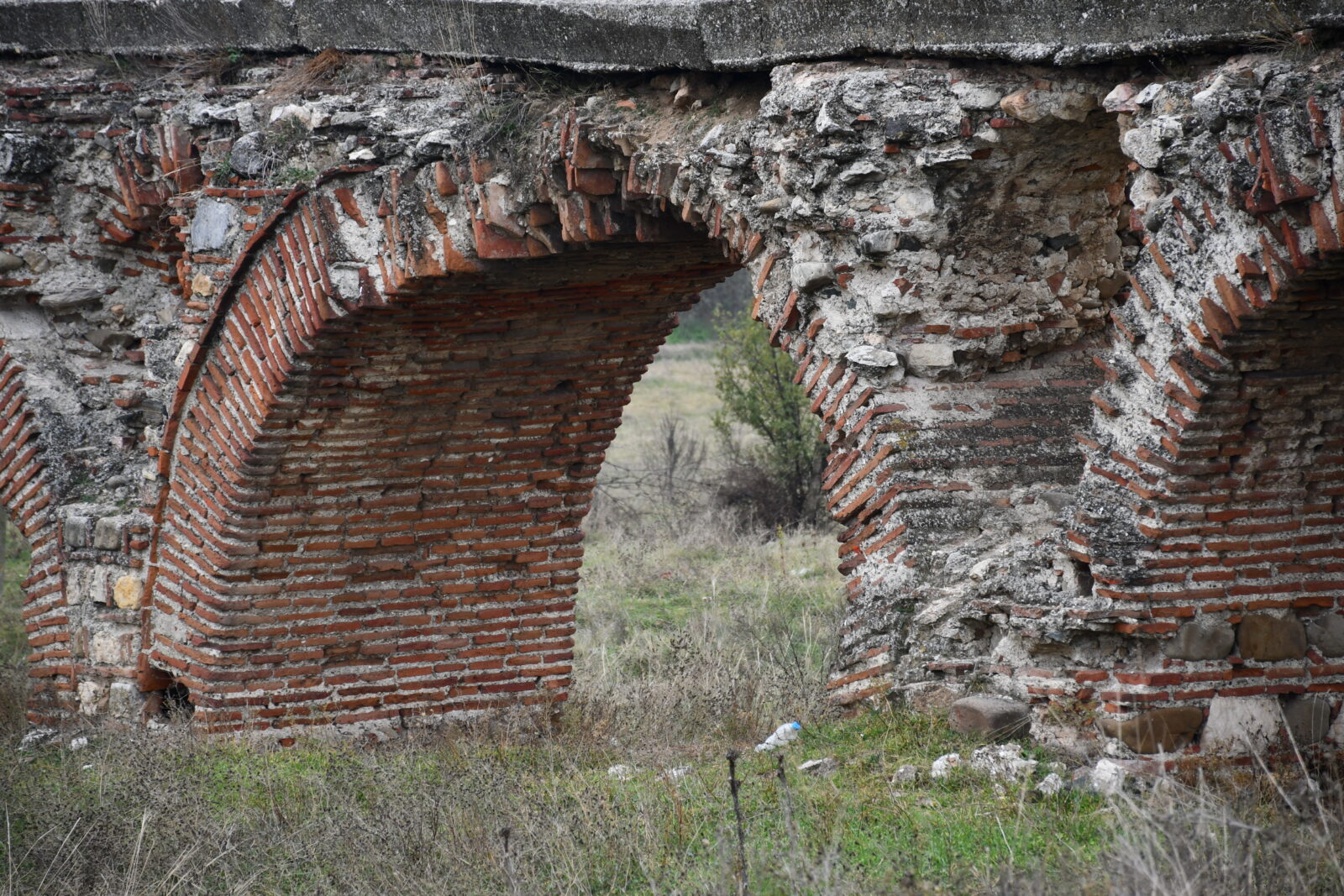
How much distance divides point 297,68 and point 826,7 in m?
2.96

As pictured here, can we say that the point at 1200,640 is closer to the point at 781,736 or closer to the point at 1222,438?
the point at 1222,438

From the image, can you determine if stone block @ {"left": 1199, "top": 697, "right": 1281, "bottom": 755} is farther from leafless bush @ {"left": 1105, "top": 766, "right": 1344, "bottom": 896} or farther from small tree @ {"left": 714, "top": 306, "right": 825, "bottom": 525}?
small tree @ {"left": 714, "top": 306, "right": 825, "bottom": 525}

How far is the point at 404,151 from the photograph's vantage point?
5.79m

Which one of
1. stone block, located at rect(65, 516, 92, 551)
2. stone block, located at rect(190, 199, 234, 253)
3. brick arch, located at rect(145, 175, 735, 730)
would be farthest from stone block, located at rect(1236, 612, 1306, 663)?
stone block, located at rect(65, 516, 92, 551)

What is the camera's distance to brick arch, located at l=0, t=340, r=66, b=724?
7.17 metres

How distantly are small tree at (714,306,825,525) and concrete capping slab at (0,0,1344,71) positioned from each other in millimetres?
6766

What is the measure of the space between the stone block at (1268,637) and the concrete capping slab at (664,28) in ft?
5.69

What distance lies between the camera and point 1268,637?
4.26m

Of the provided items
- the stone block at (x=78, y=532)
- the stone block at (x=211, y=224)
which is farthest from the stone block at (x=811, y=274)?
the stone block at (x=78, y=532)

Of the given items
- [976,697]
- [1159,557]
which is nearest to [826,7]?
[1159,557]

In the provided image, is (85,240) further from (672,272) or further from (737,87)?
(737,87)

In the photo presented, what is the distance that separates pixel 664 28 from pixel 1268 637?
2.80 metres

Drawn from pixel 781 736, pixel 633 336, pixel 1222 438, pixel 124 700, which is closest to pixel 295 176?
pixel 633 336

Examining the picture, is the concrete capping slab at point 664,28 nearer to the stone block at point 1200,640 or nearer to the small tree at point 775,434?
the stone block at point 1200,640
